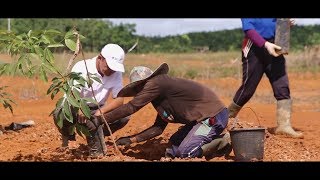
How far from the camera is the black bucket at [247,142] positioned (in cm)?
427

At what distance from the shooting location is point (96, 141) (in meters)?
4.47

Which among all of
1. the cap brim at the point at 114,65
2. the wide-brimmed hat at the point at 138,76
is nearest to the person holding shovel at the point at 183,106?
the wide-brimmed hat at the point at 138,76

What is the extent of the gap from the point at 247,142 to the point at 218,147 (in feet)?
1.23

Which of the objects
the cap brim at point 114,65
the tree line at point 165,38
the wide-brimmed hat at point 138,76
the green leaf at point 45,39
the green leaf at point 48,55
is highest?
the green leaf at point 45,39

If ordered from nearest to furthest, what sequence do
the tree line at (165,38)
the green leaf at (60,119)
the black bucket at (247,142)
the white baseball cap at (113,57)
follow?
the green leaf at (60,119)
the black bucket at (247,142)
the white baseball cap at (113,57)
the tree line at (165,38)

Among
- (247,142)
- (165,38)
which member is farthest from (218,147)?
(165,38)

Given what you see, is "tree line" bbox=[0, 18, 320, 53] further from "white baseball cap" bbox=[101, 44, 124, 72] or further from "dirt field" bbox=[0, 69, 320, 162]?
"white baseball cap" bbox=[101, 44, 124, 72]

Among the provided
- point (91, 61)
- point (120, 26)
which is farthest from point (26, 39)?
point (120, 26)

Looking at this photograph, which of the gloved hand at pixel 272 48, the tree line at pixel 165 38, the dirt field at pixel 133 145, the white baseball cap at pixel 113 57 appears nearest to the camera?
the white baseball cap at pixel 113 57

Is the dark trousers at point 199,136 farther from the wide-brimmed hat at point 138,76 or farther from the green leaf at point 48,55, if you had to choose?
the green leaf at point 48,55

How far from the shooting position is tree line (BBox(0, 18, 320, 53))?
25.3 meters

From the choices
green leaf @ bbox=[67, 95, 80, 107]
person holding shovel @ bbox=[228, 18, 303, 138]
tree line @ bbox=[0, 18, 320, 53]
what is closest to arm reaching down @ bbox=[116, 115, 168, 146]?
green leaf @ bbox=[67, 95, 80, 107]
